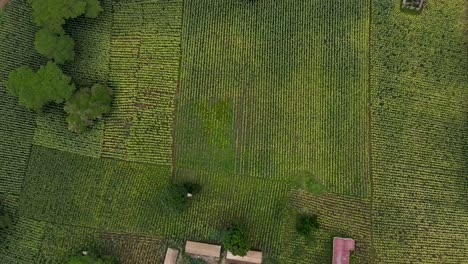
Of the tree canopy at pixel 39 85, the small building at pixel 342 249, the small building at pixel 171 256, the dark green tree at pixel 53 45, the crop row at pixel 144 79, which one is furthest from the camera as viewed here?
the crop row at pixel 144 79

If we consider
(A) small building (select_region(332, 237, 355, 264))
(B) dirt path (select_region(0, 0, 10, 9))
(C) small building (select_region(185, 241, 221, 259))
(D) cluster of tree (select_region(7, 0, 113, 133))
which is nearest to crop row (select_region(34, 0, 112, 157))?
(D) cluster of tree (select_region(7, 0, 113, 133))

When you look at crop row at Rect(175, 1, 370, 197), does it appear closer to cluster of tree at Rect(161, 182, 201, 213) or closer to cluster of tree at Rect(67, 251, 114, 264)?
cluster of tree at Rect(161, 182, 201, 213)

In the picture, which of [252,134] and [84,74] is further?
[84,74]

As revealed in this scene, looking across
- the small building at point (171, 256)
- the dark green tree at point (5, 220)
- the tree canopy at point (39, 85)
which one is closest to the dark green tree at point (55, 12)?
the tree canopy at point (39, 85)

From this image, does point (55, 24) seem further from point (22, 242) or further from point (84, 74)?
point (22, 242)

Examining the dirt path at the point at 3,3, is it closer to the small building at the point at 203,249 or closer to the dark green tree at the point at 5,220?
the dark green tree at the point at 5,220

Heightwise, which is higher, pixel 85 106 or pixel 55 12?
pixel 55 12

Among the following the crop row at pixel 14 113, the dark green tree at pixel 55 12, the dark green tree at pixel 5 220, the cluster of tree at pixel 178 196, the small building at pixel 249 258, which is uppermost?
the dark green tree at pixel 55 12

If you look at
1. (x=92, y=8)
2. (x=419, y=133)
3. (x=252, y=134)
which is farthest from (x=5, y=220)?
(x=419, y=133)
